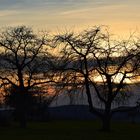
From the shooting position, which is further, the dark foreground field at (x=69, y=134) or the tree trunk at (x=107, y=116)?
the tree trunk at (x=107, y=116)

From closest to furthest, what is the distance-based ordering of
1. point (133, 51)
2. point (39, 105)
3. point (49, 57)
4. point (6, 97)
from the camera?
point (133, 51), point (49, 57), point (6, 97), point (39, 105)

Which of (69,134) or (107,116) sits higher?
(107,116)

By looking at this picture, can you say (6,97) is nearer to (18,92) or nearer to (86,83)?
(18,92)

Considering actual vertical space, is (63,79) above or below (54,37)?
below

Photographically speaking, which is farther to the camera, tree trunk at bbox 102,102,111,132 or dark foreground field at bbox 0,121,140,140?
tree trunk at bbox 102,102,111,132

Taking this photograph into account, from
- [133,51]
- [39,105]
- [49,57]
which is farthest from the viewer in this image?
[39,105]

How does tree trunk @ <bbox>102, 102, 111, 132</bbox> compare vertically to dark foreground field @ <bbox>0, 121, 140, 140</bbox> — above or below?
above

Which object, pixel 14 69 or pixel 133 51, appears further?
pixel 14 69

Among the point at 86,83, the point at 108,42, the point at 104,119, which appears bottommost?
the point at 104,119

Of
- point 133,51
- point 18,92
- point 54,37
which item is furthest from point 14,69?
point 133,51

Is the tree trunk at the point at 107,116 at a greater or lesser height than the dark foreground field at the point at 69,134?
greater

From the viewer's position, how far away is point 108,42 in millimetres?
52250

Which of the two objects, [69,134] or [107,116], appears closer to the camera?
[69,134]

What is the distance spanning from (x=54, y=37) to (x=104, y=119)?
897 centimetres
